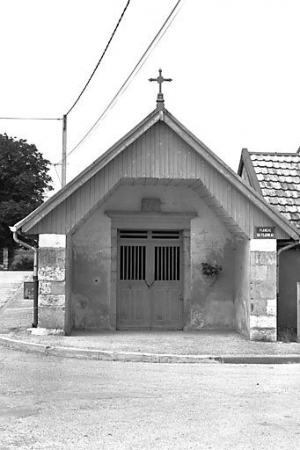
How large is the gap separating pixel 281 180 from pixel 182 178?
4.00 metres

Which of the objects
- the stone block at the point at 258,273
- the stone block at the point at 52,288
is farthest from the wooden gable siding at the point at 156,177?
the stone block at the point at 52,288

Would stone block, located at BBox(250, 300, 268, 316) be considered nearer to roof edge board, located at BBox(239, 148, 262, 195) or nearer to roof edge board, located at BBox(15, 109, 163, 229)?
roof edge board, located at BBox(239, 148, 262, 195)

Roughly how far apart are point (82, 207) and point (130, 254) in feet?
8.28

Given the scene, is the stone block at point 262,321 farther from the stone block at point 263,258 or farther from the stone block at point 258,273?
the stone block at point 263,258

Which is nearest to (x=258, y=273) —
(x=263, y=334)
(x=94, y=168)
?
(x=263, y=334)

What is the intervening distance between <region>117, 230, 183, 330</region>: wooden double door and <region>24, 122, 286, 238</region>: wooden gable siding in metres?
2.21

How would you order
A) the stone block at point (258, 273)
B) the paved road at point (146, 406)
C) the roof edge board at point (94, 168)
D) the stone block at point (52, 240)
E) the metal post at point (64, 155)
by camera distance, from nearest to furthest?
the paved road at point (146, 406) → the roof edge board at point (94, 168) → the stone block at point (52, 240) → the stone block at point (258, 273) → the metal post at point (64, 155)

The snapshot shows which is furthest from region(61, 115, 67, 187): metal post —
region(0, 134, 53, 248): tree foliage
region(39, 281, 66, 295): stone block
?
region(0, 134, 53, 248): tree foliage

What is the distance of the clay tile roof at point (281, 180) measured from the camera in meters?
15.8

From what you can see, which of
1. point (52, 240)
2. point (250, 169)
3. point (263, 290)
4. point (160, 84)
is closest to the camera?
point (52, 240)

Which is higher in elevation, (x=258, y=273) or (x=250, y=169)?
(x=250, y=169)

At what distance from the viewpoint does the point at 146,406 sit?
7879 mm

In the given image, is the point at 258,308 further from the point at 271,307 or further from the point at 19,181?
A: the point at 19,181

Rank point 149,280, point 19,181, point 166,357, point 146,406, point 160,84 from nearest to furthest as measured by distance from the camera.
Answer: point 146,406
point 166,357
point 160,84
point 149,280
point 19,181
